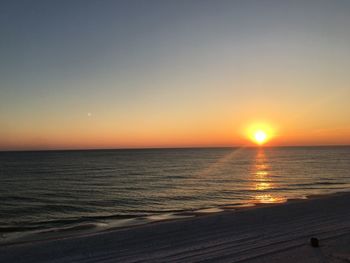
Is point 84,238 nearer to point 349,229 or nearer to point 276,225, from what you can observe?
point 276,225

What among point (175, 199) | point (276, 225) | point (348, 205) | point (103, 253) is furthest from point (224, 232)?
point (175, 199)

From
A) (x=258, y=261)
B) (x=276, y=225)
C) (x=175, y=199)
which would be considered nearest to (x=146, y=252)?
(x=258, y=261)

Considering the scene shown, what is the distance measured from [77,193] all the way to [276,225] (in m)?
26.4

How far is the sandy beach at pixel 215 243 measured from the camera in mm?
11070

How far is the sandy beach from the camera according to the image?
11070 mm

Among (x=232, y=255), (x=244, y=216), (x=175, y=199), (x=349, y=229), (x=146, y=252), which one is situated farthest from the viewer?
(x=175, y=199)

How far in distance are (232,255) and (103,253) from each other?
403cm

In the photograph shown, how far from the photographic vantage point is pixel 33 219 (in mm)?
24328

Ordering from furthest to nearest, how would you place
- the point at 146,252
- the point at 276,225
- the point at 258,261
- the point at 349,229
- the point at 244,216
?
the point at 244,216 → the point at 276,225 → the point at 349,229 → the point at 146,252 → the point at 258,261

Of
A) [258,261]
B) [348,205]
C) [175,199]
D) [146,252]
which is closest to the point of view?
[258,261]

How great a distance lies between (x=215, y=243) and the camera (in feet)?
42.8

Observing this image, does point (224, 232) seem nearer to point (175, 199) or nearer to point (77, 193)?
point (175, 199)

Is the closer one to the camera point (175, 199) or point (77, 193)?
point (175, 199)

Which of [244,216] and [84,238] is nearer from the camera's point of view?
[84,238]
